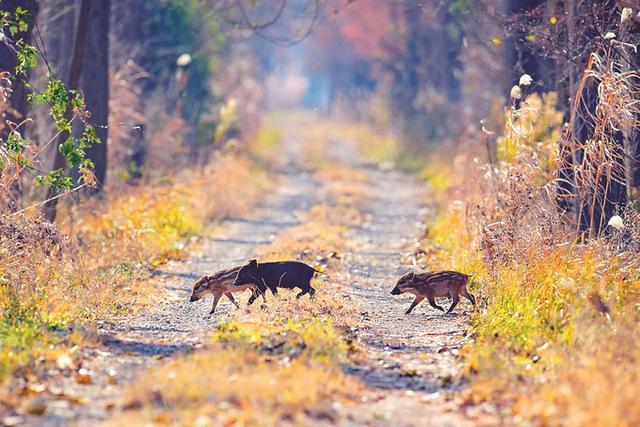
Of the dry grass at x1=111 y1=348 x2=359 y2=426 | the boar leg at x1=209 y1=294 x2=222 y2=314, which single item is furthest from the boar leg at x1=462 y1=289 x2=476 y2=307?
the dry grass at x1=111 y1=348 x2=359 y2=426

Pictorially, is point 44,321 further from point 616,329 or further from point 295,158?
point 295,158

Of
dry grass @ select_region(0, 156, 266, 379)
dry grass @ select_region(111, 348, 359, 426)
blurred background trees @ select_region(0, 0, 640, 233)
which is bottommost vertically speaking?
dry grass @ select_region(0, 156, 266, 379)

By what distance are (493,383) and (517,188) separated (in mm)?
4658

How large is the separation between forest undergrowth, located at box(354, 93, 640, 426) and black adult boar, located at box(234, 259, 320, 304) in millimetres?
1817

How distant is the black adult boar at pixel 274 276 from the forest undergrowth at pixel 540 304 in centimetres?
182

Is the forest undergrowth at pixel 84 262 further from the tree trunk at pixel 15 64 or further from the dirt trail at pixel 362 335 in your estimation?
the tree trunk at pixel 15 64

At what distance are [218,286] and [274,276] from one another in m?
0.61

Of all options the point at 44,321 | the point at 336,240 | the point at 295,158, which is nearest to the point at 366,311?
the point at 44,321

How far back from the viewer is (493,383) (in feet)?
25.6

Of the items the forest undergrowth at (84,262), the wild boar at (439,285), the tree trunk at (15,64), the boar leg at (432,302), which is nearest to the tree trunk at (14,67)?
the tree trunk at (15,64)

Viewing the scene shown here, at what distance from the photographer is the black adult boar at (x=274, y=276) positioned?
36.3ft

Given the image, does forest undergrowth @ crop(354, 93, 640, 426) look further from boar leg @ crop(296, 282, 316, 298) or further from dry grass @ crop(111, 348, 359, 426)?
boar leg @ crop(296, 282, 316, 298)

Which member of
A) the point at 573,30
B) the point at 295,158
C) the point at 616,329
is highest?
the point at 573,30

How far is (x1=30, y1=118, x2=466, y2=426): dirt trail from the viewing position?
7418mm
